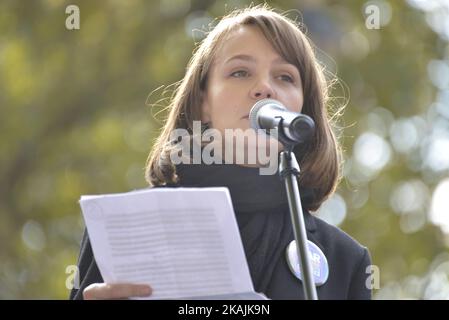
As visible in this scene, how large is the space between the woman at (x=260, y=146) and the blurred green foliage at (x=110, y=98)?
6.66m

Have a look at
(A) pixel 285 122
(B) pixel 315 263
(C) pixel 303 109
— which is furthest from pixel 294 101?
(A) pixel 285 122

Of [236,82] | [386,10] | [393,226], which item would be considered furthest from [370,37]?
[236,82]

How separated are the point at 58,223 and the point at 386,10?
3720 mm

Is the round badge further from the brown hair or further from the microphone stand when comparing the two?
the microphone stand

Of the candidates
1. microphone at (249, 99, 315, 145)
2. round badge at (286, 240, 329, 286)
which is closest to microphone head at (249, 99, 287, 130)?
microphone at (249, 99, 315, 145)

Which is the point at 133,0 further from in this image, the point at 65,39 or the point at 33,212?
the point at 33,212

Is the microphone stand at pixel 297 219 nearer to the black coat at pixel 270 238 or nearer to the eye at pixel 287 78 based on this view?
the black coat at pixel 270 238

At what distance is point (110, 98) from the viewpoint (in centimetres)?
1159

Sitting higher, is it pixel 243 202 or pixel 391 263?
pixel 243 202

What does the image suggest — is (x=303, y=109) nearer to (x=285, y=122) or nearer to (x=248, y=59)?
(x=248, y=59)

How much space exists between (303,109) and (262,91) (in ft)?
1.32

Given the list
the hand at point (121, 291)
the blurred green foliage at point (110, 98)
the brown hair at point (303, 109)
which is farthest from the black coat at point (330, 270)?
the blurred green foliage at point (110, 98)

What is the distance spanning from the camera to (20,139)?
11.4m
